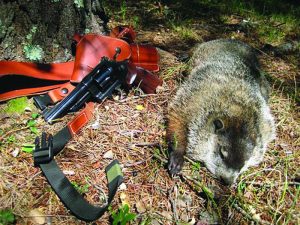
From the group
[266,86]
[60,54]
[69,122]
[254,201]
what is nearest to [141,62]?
[60,54]

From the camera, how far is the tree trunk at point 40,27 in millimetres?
3664

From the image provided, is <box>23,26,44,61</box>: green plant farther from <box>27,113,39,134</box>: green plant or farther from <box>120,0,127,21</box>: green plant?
<box>120,0,127,21</box>: green plant

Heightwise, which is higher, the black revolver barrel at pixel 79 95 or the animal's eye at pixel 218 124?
the black revolver barrel at pixel 79 95

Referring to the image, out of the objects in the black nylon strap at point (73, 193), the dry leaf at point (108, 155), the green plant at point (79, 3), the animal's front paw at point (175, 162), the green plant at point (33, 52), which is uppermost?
the green plant at point (79, 3)

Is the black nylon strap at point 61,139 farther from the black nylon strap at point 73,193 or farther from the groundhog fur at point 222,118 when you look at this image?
the groundhog fur at point 222,118

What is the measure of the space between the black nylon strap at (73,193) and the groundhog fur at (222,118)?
2.30 ft

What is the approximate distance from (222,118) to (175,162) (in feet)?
2.70

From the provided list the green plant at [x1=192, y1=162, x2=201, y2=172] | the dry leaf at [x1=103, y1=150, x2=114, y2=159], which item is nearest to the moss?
the dry leaf at [x1=103, y1=150, x2=114, y2=159]

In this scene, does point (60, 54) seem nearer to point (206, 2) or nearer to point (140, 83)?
point (140, 83)

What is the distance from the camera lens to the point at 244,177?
3.60 metres

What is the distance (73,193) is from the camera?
3.04 metres

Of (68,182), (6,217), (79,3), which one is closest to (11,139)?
(68,182)

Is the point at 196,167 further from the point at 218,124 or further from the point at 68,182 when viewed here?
the point at 68,182

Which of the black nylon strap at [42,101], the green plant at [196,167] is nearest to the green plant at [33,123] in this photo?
the black nylon strap at [42,101]
